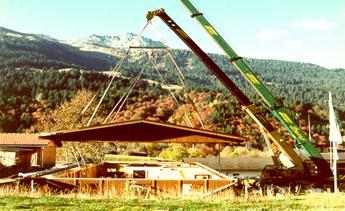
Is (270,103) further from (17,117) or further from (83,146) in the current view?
(17,117)

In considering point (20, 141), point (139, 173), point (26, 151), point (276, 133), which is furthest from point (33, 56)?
point (276, 133)

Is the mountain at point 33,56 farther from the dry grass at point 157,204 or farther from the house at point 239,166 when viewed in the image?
the dry grass at point 157,204

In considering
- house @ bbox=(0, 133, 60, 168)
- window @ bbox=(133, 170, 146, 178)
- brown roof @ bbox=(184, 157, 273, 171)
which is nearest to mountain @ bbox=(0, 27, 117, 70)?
house @ bbox=(0, 133, 60, 168)

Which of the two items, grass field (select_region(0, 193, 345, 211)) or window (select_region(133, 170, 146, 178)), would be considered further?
window (select_region(133, 170, 146, 178))

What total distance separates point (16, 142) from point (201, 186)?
43.4 meters

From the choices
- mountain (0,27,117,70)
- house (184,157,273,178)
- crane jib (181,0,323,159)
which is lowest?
house (184,157,273,178)

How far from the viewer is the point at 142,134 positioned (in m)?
16.9

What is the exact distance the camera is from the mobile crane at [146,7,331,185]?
709 inches

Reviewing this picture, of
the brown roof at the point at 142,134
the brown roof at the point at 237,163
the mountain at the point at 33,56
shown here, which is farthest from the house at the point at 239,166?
the mountain at the point at 33,56

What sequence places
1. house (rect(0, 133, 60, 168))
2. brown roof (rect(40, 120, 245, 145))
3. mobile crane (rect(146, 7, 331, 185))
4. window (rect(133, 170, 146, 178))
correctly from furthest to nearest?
house (rect(0, 133, 60, 168)) < window (rect(133, 170, 146, 178)) < mobile crane (rect(146, 7, 331, 185)) < brown roof (rect(40, 120, 245, 145))

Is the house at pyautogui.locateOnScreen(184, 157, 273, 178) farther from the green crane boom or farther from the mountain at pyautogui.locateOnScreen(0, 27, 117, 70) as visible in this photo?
the mountain at pyautogui.locateOnScreen(0, 27, 117, 70)

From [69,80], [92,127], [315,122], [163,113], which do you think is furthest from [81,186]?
[69,80]

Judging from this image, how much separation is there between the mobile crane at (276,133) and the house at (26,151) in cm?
3276

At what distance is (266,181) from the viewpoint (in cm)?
1916
